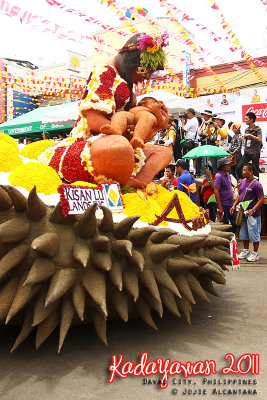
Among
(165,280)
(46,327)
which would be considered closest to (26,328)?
(46,327)

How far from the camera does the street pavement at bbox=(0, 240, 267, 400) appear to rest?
7.04 ft

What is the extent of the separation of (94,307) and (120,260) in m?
0.36

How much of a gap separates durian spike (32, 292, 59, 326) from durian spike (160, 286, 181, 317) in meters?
0.77

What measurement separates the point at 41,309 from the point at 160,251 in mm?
876

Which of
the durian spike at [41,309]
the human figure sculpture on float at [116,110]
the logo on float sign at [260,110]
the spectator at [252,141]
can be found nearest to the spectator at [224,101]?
the logo on float sign at [260,110]

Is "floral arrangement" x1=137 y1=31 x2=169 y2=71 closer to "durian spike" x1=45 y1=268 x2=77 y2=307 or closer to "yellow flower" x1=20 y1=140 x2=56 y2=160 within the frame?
"yellow flower" x1=20 y1=140 x2=56 y2=160

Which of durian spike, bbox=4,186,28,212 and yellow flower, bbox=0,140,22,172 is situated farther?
yellow flower, bbox=0,140,22,172

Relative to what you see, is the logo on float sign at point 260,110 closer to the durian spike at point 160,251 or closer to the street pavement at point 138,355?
the street pavement at point 138,355

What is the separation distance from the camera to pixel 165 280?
2.64 meters

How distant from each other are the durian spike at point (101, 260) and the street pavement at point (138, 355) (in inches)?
25.0

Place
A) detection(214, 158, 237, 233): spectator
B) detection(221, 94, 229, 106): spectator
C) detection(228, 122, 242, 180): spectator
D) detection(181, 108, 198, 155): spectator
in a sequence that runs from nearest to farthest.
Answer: detection(214, 158, 237, 233): spectator, detection(228, 122, 242, 180): spectator, detection(181, 108, 198, 155): spectator, detection(221, 94, 229, 106): spectator

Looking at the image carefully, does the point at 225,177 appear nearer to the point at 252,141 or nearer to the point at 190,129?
the point at 252,141

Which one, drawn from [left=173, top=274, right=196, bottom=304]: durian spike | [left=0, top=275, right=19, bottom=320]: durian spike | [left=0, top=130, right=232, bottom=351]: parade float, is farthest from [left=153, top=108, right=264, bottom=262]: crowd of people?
[left=0, top=275, right=19, bottom=320]: durian spike

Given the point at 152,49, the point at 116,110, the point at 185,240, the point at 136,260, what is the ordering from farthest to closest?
the point at 116,110, the point at 152,49, the point at 185,240, the point at 136,260
